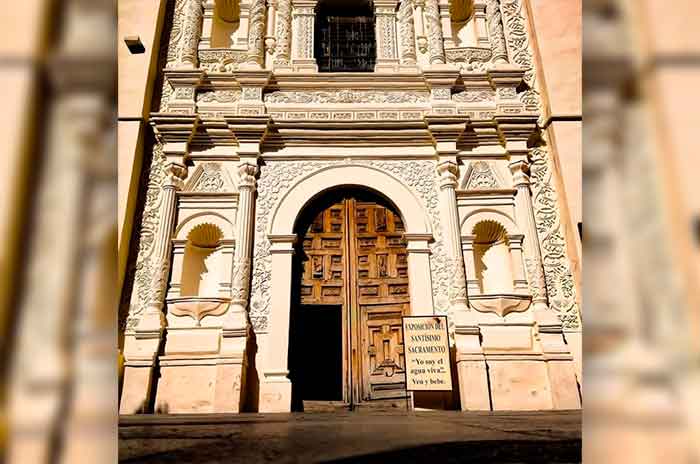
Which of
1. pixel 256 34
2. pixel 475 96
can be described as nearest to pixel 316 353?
pixel 475 96

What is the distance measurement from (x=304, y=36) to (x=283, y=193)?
244cm

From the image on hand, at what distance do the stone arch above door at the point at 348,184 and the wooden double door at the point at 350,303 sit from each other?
0.69 feet

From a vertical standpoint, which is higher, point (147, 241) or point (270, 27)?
point (270, 27)

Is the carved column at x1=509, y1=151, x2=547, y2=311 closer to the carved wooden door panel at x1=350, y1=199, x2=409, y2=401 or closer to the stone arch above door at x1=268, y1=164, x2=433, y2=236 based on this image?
the stone arch above door at x1=268, y1=164, x2=433, y2=236

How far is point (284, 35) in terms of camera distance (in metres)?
6.51

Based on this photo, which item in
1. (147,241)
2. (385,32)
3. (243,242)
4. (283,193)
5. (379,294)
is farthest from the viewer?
(385,32)

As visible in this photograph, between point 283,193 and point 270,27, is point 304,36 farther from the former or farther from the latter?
point 283,193

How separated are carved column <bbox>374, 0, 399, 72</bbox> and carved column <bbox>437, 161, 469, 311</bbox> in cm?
168

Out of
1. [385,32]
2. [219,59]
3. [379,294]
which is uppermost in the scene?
[385,32]

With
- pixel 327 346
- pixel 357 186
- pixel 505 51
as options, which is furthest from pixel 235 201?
pixel 505 51
